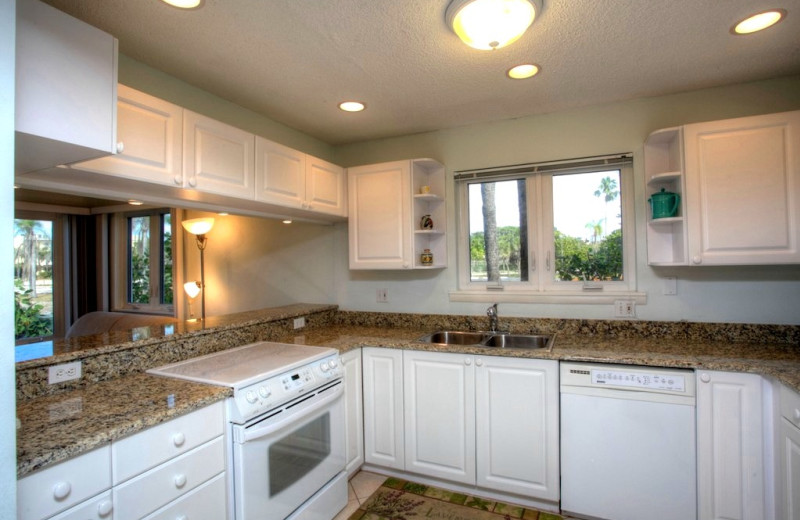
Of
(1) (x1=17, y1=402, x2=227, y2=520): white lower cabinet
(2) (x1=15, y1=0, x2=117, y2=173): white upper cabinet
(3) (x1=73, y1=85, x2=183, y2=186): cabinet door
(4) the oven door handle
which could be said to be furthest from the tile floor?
(2) (x1=15, y1=0, x2=117, y2=173): white upper cabinet

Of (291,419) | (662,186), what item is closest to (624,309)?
(662,186)

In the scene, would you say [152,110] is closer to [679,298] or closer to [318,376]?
[318,376]

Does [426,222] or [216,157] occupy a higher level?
[216,157]

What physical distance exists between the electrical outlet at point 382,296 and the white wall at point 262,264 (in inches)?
16.3

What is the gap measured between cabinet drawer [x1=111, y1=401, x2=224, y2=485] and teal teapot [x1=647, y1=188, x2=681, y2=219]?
2426 millimetres

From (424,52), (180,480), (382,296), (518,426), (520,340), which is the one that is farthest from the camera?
(382,296)

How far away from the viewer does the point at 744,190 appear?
2.05 meters

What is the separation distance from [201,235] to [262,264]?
780 mm

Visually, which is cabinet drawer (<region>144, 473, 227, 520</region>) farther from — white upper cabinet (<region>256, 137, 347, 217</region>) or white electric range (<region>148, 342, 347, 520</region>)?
white upper cabinet (<region>256, 137, 347, 217</region>)

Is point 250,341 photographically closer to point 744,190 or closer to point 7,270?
point 7,270

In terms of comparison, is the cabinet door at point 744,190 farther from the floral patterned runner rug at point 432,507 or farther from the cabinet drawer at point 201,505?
the cabinet drawer at point 201,505

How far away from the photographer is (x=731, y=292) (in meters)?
2.28

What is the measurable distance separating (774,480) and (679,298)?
0.97 metres

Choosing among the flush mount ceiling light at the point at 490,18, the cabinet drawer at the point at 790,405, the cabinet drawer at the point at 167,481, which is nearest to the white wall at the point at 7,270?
the cabinet drawer at the point at 167,481
